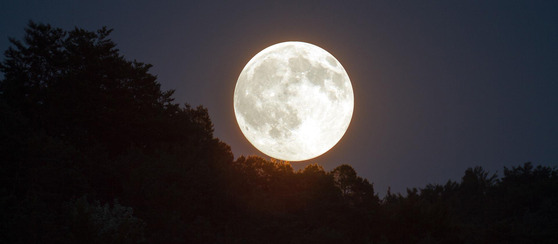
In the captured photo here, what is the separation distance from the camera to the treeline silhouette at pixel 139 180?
30266 mm

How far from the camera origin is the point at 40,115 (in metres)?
40.6

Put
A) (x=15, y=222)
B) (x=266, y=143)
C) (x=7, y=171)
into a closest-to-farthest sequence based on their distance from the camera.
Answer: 1. (x=15, y=222)
2. (x=7, y=171)
3. (x=266, y=143)

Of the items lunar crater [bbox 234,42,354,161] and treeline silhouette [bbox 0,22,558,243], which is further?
lunar crater [bbox 234,42,354,161]

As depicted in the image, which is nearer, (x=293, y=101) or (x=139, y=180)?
(x=139, y=180)

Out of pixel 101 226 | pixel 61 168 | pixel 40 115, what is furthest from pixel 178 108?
pixel 101 226

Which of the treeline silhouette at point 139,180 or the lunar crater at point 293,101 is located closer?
the treeline silhouette at point 139,180

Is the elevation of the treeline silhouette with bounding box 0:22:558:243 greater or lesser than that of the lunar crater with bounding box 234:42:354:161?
lesser

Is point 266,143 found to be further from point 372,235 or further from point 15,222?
point 15,222

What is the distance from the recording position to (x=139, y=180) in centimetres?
3600

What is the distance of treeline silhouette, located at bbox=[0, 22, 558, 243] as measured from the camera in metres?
30.3

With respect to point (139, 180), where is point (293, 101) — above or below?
above

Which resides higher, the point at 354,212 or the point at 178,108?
the point at 178,108

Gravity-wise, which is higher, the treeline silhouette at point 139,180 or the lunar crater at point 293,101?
the lunar crater at point 293,101

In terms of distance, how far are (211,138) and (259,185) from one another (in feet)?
29.5
